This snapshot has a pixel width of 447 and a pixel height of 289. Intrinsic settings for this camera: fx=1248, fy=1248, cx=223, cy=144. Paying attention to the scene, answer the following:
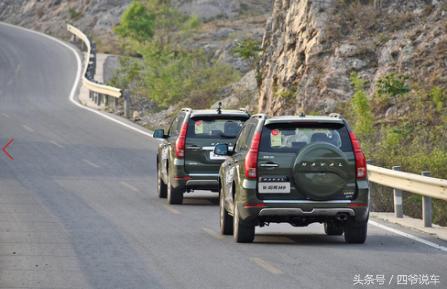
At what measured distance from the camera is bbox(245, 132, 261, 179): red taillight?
15.7m

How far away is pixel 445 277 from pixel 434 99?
1933 cm

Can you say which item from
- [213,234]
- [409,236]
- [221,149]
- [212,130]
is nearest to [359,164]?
[409,236]

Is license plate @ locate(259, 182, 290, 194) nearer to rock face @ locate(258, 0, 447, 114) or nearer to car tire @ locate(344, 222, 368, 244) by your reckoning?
car tire @ locate(344, 222, 368, 244)

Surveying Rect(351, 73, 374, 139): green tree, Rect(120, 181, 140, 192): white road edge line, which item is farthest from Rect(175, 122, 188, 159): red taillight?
Rect(351, 73, 374, 139): green tree

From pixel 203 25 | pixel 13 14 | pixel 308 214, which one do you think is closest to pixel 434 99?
pixel 308 214

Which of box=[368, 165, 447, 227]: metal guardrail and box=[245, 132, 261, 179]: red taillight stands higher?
box=[245, 132, 261, 179]: red taillight

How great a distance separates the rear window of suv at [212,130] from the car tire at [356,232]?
20.8 feet

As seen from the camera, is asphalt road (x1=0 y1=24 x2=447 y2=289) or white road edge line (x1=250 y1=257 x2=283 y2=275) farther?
white road edge line (x1=250 y1=257 x2=283 y2=275)

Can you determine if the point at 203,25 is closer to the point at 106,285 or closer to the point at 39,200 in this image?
the point at 39,200

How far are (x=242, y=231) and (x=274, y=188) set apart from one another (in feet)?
2.88

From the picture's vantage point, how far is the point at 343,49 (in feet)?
120

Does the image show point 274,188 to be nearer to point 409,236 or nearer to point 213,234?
point 213,234

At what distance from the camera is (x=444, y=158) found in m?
23.9

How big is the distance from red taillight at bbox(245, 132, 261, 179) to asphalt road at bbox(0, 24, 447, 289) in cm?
93
